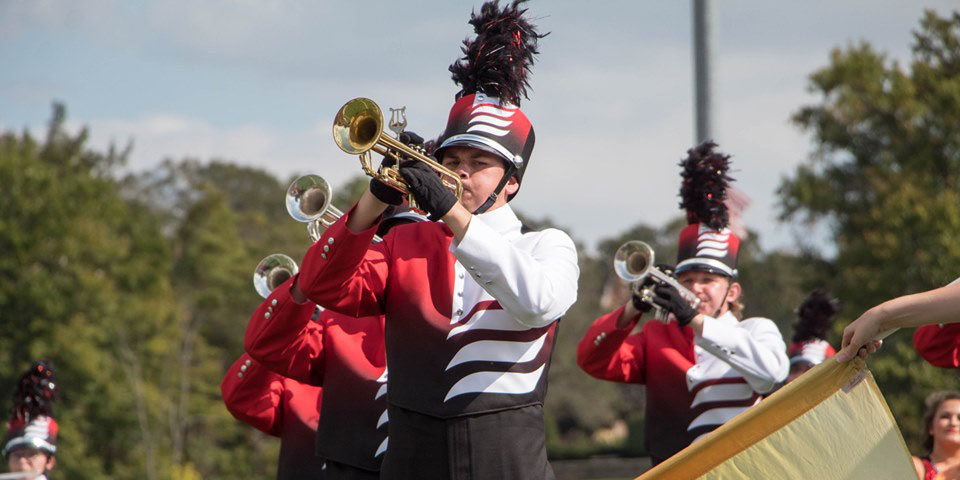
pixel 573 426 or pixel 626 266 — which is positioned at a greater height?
pixel 573 426

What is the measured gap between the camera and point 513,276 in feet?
12.8

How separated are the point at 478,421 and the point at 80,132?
39.4 meters

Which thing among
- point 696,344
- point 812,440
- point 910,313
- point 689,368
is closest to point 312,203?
point 696,344

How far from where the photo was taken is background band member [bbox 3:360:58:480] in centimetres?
777

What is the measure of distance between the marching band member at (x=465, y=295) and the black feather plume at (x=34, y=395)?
14.4ft

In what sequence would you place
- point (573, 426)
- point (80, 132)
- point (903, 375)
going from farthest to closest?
point (573, 426) → point (80, 132) → point (903, 375)

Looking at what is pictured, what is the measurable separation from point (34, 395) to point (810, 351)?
547cm

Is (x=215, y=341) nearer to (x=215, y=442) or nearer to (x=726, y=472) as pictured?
(x=215, y=442)

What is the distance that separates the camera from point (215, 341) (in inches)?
1697

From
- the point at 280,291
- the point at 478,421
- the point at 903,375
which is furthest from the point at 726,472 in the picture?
the point at 903,375

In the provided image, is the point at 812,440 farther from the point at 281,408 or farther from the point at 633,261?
the point at 281,408

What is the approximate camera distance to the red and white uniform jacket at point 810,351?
9320 mm

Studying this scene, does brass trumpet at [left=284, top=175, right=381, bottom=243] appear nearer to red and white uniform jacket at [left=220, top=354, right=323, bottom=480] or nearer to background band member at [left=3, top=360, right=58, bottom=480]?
red and white uniform jacket at [left=220, top=354, right=323, bottom=480]

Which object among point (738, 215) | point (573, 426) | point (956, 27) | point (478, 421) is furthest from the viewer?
point (573, 426)
